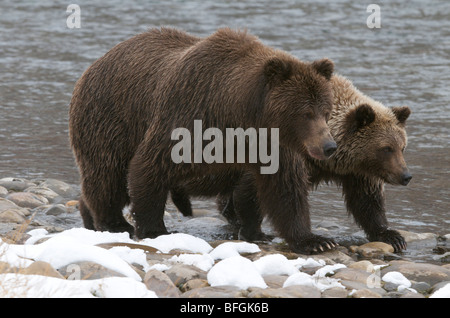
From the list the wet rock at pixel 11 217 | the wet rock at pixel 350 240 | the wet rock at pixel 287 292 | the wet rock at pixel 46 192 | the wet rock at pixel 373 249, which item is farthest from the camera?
the wet rock at pixel 46 192

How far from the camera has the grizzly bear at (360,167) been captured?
7.42 m

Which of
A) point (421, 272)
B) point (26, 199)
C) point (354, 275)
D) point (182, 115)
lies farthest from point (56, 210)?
point (421, 272)

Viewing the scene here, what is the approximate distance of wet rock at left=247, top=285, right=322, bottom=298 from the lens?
5.11 metres

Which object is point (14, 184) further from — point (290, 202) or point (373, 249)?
point (373, 249)

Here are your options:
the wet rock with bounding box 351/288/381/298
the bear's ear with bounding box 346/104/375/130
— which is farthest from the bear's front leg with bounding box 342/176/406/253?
the wet rock with bounding box 351/288/381/298

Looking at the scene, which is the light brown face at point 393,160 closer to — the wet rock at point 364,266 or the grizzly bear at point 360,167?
the grizzly bear at point 360,167

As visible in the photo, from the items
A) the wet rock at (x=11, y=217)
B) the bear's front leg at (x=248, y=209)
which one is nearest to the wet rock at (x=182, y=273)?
the bear's front leg at (x=248, y=209)

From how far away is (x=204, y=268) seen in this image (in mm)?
5961

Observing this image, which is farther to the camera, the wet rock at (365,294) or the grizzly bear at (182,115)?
the grizzly bear at (182,115)

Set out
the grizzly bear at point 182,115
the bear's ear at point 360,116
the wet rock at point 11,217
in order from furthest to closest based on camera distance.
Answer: the wet rock at point 11,217
the bear's ear at point 360,116
the grizzly bear at point 182,115

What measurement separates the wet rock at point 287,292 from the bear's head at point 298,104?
1.28 meters

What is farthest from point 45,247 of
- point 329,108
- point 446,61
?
point 446,61

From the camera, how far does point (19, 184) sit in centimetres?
946
